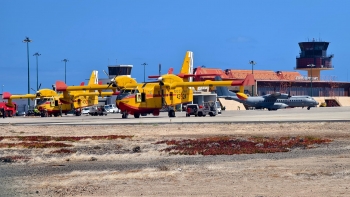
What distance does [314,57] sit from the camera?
167125 mm

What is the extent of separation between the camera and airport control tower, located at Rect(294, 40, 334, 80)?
166375 millimetres

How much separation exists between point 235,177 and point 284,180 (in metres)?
1.34

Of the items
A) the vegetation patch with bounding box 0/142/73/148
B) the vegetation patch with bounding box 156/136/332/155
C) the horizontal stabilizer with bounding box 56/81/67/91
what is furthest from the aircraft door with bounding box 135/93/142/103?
the vegetation patch with bounding box 0/142/73/148

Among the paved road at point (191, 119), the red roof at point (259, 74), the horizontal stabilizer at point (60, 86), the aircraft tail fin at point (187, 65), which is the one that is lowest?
the paved road at point (191, 119)

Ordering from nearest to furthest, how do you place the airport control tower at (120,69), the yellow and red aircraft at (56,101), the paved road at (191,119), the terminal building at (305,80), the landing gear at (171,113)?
1. the paved road at (191,119)
2. the landing gear at (171,113)
3. the yellow and red aircraft at (56,101)
4. the terminal building at (305,80)
5. the airport control tower at (120,69)

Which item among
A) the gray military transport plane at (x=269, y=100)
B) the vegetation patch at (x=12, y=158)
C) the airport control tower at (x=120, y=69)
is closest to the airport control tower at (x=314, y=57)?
the airport control tower at (x=120, y=69)

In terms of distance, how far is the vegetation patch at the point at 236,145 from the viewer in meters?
23.5

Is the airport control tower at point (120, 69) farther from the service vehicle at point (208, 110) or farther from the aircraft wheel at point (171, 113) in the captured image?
the aircraft wheel at point (171, 113)

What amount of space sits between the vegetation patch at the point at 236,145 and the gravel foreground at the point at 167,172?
0.77 metres

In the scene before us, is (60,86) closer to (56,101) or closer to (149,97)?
(56,101)

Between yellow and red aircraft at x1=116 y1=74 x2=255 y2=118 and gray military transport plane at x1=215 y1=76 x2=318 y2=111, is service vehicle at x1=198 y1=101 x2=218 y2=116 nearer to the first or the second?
yellow and red aircraft at x1=116 y1=74 x2=255 y2=118

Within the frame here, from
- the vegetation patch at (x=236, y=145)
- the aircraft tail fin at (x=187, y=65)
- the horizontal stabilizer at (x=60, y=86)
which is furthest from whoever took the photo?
the aircraft tail fin at (x=187, y=65)

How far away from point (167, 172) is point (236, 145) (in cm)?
908

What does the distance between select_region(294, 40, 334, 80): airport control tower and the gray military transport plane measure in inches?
2456
